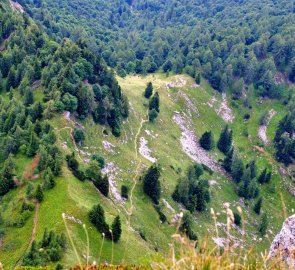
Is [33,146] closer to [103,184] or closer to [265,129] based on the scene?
[103,184]

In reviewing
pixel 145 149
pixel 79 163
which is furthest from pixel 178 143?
pixel 79 163

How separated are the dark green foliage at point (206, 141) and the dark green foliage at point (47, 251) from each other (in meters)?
90.4

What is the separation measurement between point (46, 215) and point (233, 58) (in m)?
Answer: 155

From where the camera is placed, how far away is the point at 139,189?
96688 millimetres

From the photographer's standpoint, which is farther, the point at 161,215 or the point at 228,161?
the point at 228,161

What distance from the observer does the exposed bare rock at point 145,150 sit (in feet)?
369

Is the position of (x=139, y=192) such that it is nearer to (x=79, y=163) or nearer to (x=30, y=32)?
(x=79, y=163)

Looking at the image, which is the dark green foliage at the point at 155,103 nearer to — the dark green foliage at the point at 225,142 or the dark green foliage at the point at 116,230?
the dark green foliage at the point at 225,142

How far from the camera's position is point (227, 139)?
150 m

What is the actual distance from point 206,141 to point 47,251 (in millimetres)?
95315

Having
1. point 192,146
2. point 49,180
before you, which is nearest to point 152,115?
point 192,146

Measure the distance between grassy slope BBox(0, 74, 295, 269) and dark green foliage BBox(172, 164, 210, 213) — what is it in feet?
8.11

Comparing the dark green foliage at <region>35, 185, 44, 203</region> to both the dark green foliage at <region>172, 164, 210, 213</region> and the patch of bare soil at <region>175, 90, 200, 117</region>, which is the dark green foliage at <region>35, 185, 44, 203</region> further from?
the patch of bare soil at <region>175, 90, 200, 117</region>

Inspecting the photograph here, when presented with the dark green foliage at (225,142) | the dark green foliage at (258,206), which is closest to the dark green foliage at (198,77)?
the dark green foliage at (225,142)
